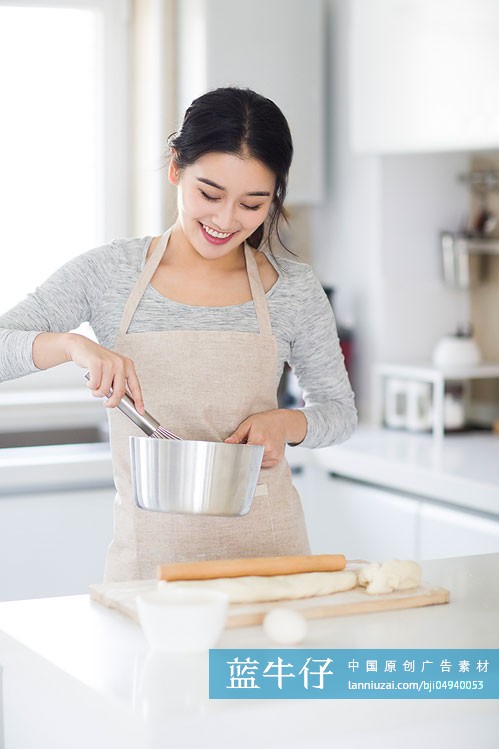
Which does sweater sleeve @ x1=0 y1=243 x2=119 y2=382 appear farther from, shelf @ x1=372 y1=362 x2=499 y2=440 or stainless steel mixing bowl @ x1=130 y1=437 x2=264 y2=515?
shelf @ x1=372 y1=362 x2=499 y2=440

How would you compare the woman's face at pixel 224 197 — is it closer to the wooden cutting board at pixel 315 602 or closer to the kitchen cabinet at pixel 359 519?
the wooden cutting board at pixel 315 602

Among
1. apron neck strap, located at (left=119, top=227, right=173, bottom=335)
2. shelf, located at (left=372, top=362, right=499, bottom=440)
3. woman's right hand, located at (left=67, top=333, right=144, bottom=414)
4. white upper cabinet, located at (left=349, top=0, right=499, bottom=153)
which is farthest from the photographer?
shelf, located at (left=372, top=362, right=499, bottom=440)

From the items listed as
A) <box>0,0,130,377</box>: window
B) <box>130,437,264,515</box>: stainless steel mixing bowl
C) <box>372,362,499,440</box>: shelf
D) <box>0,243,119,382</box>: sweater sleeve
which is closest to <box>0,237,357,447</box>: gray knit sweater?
<box>0,243,119,382</box>: sweater sleeve

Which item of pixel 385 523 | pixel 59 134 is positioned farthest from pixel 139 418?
pixel 59 134

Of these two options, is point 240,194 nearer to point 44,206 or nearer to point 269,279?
point 269,279

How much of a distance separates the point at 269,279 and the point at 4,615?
71 centimetres

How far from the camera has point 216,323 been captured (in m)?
1.69

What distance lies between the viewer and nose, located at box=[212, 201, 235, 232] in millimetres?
1538

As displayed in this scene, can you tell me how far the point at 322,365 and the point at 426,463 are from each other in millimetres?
823

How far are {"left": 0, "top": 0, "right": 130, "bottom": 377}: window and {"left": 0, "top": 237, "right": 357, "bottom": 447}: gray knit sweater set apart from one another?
5.11 feet

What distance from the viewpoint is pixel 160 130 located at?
312cm

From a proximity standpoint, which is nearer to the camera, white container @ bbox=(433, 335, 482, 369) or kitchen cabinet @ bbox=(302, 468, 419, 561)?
kitchen cabinet @ bbox=(302, 468, 419, 561)

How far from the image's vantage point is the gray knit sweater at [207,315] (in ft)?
5.36

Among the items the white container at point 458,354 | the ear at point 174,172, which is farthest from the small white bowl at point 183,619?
the white container at point 458,354
